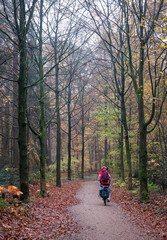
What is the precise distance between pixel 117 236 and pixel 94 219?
1.85 metres

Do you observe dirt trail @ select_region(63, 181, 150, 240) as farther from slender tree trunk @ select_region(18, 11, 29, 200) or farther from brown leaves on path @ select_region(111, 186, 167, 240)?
slender tree trunk @ select_region(18, 11, 29, 200)

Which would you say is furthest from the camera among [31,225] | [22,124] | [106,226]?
[22,124]

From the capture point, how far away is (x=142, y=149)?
Result: 31.4ft

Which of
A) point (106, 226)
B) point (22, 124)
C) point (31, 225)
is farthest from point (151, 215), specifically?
point (22, 124)

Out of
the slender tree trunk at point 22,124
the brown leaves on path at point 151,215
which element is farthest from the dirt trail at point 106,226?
the slender tree trunk at point 22,124

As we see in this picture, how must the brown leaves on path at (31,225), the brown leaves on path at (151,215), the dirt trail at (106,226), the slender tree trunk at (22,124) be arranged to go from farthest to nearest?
the slender tree trunk at (22,124) < the brown leaves on path at (151,215) < the dirt trail at (106,226) < the brown leaves on path at (31,225)

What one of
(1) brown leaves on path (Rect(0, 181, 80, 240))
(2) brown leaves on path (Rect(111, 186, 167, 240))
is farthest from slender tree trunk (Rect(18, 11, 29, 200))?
(2) brown leaves on path (Rect(111, 186, 167, 240))

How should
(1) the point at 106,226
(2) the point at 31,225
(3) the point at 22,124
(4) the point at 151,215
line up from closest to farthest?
(2) the point at 31,225 < (1) the point at 106,226 < (4) the point at 151,215 < (3) the point at 22,124

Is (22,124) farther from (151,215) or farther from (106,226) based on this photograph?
(151,215)

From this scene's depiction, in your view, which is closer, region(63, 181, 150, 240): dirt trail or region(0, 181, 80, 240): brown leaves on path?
region(0, 181, 80, 240): brown leaves on path

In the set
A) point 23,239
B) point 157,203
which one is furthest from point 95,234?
point 157,203

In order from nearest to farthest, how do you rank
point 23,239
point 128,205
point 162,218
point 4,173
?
1. point 23,239
2. point 162,218
3. point 128,205
4. point 4,173

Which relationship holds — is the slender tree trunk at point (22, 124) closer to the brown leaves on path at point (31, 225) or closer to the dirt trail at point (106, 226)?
the brown leaves on path at point (31, 225)

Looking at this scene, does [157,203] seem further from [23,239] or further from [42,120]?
[42,120]
